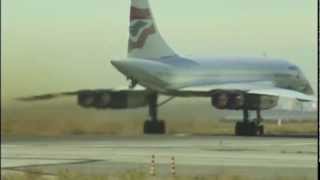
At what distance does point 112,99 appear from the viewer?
37.0 m

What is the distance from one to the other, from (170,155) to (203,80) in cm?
1588

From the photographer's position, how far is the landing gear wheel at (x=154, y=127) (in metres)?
40.2

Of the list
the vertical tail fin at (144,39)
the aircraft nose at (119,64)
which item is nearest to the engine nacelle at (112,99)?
the aircraft nose at (119,64)

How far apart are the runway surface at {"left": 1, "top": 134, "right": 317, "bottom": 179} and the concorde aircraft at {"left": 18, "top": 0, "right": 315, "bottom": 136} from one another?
1.92m

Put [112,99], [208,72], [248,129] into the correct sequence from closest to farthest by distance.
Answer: [112,99] → [208,72] → [248,129]

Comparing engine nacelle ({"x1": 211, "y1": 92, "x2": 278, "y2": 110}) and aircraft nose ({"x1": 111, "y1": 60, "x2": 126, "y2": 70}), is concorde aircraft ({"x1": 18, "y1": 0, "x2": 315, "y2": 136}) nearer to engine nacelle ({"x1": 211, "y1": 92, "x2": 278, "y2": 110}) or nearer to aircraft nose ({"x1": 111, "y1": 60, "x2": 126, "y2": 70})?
engine nacelle ({"x1": 211, "y1": 92, "x2": 278, "y2": 110})

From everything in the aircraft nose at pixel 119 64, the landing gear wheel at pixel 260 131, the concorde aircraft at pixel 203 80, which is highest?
the aircraft nose at pixel 119 64

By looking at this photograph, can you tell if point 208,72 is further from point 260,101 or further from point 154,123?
point 154,123

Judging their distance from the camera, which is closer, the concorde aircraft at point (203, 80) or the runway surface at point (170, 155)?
the runway surface at point (170, 155)

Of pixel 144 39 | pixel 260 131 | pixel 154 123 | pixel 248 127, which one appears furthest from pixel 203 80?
pixel 154 123

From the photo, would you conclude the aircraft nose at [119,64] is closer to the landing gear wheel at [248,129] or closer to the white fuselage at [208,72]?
the white fuselage at [208,72]

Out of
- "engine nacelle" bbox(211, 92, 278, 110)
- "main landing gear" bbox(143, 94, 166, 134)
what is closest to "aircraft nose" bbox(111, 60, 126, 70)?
"main landing gear" bbox(143, 94, 166, 134)

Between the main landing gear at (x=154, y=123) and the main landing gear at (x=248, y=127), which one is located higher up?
the main landing gear at (x=154, y=123)

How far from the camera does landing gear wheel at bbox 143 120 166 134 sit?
4017 cm
